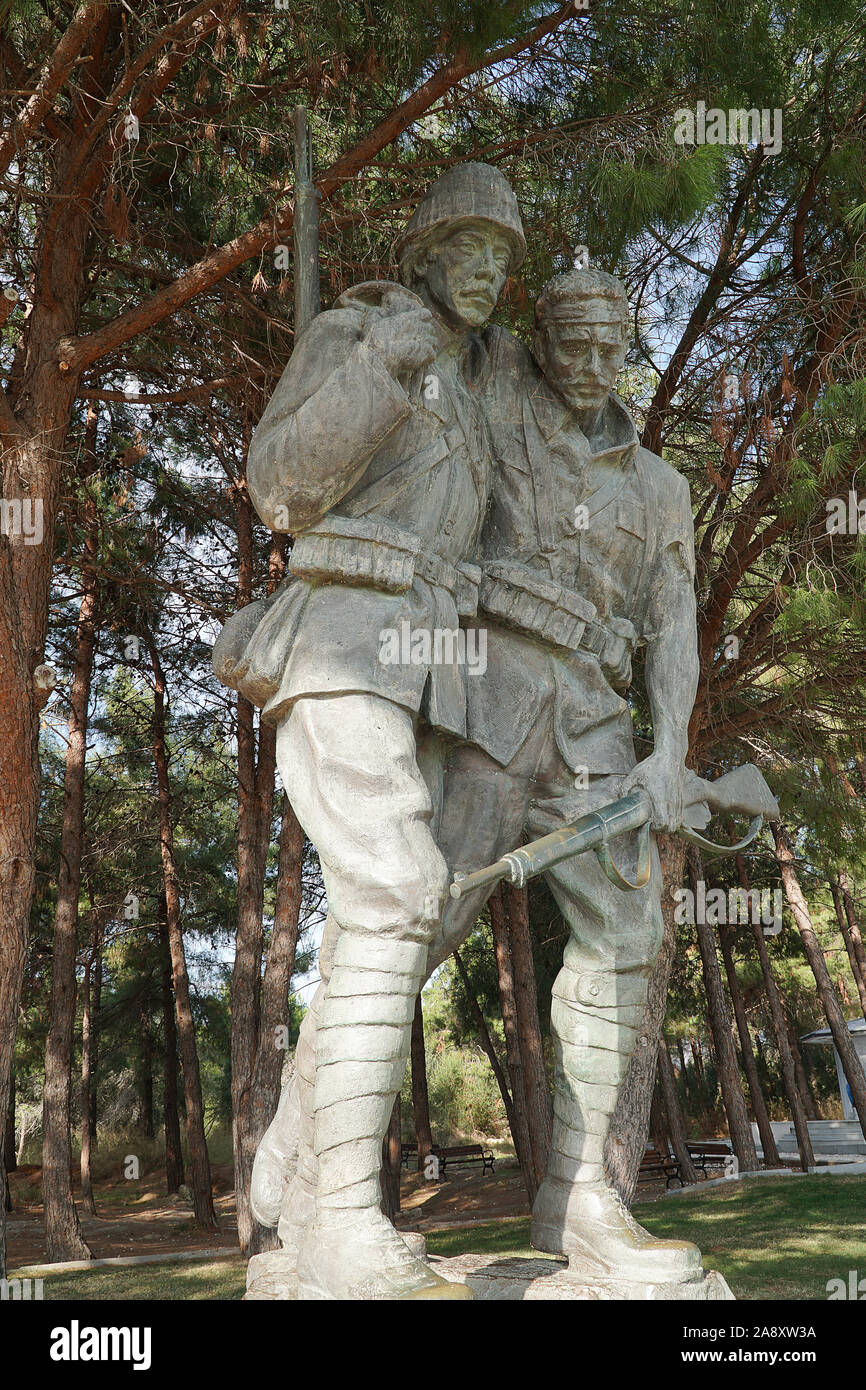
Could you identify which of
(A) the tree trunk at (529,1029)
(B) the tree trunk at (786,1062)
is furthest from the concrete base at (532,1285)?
(B) the tree trunk at (786,1062)

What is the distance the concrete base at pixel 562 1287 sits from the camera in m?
2.90

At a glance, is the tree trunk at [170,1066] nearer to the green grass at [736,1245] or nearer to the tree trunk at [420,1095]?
the tree trunk at [420,1095]

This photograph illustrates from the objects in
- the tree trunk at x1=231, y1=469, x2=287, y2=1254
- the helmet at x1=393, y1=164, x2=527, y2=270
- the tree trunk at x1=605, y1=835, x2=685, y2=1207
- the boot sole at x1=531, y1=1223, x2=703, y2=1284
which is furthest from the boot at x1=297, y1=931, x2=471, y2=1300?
the tree trunk at x1=231, y1=469, x2=287, y2=1254

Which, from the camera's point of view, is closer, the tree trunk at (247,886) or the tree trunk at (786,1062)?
the tree trunk at (247,886)

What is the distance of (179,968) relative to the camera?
15.8m

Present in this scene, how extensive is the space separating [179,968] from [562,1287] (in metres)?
13.5

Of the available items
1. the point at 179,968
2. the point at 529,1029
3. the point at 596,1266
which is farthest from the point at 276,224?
the point at 179,968

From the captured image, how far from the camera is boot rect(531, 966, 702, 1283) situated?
318 cm

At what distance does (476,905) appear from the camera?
128 inches

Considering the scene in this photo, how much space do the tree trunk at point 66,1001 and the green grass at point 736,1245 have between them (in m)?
1.27

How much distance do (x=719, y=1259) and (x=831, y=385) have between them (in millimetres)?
5860

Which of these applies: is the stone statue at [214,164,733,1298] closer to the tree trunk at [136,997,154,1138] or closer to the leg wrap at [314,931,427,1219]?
the leg wrap at [314,931,427,1219]

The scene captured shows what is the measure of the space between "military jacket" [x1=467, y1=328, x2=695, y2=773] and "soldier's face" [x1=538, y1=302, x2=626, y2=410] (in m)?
0.08

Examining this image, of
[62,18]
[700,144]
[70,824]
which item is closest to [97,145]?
[62,18]
